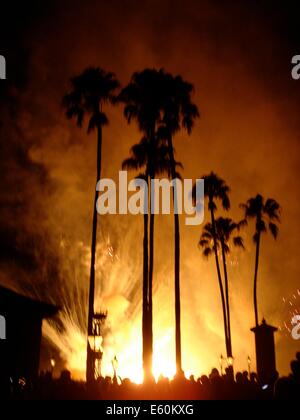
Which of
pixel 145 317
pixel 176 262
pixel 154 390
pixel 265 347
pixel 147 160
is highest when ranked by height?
pixel 147 160

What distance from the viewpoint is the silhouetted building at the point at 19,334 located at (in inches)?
902

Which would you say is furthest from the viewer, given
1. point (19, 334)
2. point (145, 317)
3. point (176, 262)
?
point (176, 262)

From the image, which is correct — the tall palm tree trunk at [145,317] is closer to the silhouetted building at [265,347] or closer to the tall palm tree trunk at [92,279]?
the tall palm tree trunk at [92,279]

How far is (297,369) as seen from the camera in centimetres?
821

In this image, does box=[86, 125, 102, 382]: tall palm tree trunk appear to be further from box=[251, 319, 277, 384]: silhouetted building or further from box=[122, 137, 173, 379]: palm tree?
box=[251, 319, 277, 384]: silhouetted building

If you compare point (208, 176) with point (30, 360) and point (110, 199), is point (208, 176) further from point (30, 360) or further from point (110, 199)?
point (30, 360)

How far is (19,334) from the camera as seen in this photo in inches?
928

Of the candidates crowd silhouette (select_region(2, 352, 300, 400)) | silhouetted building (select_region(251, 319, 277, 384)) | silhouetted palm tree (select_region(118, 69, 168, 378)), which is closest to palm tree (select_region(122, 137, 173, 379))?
silhouetted palm tree (select_region(118, 69, 168, 378))

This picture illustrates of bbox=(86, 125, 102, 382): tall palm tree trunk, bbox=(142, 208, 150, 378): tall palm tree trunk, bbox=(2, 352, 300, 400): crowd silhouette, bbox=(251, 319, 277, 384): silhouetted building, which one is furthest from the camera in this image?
bbox=(251, 319, 277, 384): silhouetted building

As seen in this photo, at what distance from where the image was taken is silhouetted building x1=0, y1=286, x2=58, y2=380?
22.9 m

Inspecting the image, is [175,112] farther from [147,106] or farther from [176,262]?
[176,262]

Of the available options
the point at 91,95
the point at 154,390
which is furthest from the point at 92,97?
the point at 154,390

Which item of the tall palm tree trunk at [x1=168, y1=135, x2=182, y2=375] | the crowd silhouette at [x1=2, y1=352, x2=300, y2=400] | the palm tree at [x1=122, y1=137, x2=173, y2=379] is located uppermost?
the palm tree at [x1=122, y1=137, x2=173, y2=379]
